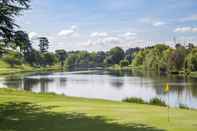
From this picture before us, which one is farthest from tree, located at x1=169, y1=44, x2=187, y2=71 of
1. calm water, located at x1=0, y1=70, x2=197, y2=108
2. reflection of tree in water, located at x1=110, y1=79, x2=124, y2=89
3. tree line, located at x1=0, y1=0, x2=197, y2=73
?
reflection of tree in water, located at x1=110, y1=79, x2=124, y2=89

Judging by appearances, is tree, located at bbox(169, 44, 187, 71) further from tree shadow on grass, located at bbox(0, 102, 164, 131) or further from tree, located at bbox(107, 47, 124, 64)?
tree, located at bbox(107, 47, 124, 64)

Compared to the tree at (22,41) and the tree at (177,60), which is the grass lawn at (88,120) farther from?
the tree at (177,60)

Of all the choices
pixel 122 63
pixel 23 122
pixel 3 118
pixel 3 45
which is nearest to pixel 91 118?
pixel 23 122

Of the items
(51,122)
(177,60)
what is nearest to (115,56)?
(177,60)

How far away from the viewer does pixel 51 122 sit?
15.7 metres

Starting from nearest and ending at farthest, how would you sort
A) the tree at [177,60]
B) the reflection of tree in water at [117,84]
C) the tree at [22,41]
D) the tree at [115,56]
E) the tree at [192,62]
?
1. the tree at [22,41]
2. the reflection of tree in water at [117,84]
3. the tree at [192,62]
4. the tree at [177,60]
5. the tree at [115,56]

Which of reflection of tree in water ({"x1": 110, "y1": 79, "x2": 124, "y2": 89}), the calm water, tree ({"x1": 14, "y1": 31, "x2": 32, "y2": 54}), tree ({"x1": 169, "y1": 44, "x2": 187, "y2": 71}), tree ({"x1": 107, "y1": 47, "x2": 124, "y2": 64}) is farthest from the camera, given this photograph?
tree ({"x1": 107, "y1": 47, "x2": 124, "y2": 64})

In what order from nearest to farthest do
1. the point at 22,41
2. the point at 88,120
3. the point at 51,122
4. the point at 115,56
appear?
the point at 51,122 → the point at 88,120 → the point at 22,41 → the point at 115,56

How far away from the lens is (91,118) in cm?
1656

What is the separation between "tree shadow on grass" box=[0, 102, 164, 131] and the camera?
14056 mm

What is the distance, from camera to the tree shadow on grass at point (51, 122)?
14.1 metres

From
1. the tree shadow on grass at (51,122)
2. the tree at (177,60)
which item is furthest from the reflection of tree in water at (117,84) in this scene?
the tree shadow on grass at (51,122)

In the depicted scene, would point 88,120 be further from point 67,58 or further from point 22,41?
point 67,58

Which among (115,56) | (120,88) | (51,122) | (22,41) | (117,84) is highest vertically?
(115,56)
